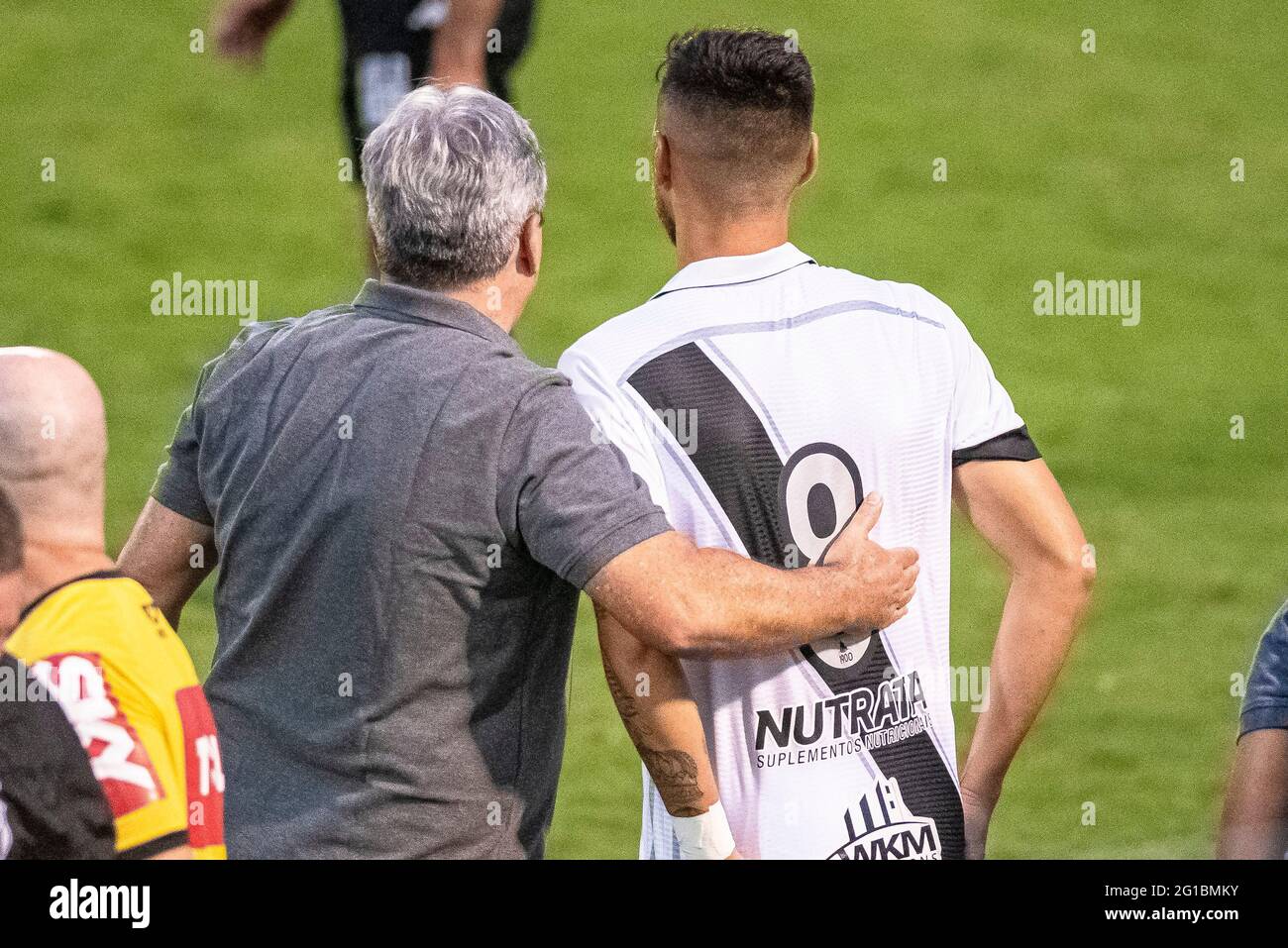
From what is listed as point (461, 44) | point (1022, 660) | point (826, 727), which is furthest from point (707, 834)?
point (461, 44)

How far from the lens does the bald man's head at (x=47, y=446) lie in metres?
2.40

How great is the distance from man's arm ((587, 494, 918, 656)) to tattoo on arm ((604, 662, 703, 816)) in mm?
216

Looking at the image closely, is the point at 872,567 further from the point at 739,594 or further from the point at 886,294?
the point at 886,294

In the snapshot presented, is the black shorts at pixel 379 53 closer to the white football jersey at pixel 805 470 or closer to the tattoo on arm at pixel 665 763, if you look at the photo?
the white football jersey at pixel 805 470

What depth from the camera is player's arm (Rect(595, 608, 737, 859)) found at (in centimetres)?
281

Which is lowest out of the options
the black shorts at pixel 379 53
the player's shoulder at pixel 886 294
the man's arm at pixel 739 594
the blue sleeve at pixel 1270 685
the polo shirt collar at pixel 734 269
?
the blue sleeve at pixel 1270 685

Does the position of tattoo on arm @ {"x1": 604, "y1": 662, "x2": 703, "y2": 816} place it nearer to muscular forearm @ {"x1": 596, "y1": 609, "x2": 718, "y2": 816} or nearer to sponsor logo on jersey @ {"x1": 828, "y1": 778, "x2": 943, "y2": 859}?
muscular forearm @ {"x1": 596, "y1": 609, "x2": 718, "y2": 816}

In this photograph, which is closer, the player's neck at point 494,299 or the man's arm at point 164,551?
the player's neck at point 494,299

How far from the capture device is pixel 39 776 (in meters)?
2.34

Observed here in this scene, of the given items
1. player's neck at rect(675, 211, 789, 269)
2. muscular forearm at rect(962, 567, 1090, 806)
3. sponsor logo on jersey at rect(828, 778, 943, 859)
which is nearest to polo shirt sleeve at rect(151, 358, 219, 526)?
player's neck at rect(675, 211, 789, 269)

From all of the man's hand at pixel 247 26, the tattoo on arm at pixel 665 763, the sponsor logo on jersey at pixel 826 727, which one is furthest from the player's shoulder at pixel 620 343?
the man's hand at pixel 247 26

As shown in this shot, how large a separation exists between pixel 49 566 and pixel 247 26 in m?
3.78

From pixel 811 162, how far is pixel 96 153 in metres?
12.7

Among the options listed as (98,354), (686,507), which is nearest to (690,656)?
(686,507)
